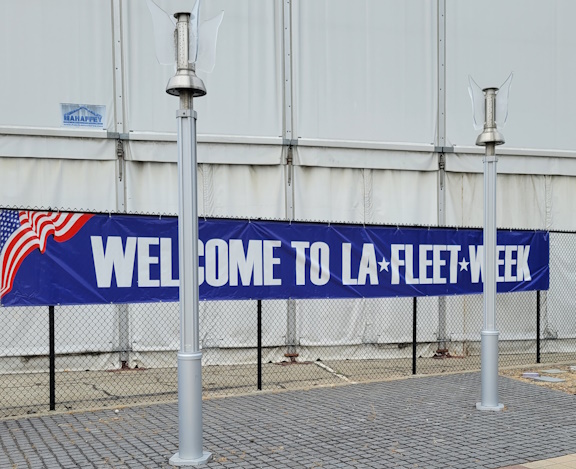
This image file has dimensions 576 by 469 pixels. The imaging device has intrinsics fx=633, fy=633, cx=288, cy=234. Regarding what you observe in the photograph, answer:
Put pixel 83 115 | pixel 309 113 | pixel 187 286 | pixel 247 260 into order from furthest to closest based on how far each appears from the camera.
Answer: pixel 309 113 < pixel 83 115 < pixel 247 260 < pixel 187 286

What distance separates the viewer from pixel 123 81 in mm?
11352

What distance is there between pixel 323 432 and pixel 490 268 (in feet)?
10.1

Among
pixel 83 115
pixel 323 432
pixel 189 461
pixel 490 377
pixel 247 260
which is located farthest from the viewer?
pixel 83 115

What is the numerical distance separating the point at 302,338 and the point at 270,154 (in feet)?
11.5

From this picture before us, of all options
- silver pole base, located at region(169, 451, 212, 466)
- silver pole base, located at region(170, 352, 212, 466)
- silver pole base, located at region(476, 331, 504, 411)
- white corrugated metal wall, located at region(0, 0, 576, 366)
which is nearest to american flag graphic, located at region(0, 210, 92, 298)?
silver pole base, located at region(170, 352, 212, 466)

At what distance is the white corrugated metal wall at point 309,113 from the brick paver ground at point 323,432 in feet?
11.6

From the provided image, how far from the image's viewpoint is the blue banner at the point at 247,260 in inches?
303

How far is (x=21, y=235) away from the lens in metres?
7.61

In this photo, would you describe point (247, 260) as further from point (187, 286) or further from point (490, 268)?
point (490, 268)

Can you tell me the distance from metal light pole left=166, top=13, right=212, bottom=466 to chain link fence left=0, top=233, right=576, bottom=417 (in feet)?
9.69

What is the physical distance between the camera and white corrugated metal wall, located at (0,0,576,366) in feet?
36.2

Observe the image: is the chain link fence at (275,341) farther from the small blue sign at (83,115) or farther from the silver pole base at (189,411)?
the small blue sign at (83,115)

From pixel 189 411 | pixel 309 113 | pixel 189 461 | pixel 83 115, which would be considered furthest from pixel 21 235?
pixel 309 113

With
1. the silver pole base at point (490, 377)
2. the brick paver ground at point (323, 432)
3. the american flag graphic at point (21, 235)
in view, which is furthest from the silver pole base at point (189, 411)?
the silver pole base at point (490, 377)
